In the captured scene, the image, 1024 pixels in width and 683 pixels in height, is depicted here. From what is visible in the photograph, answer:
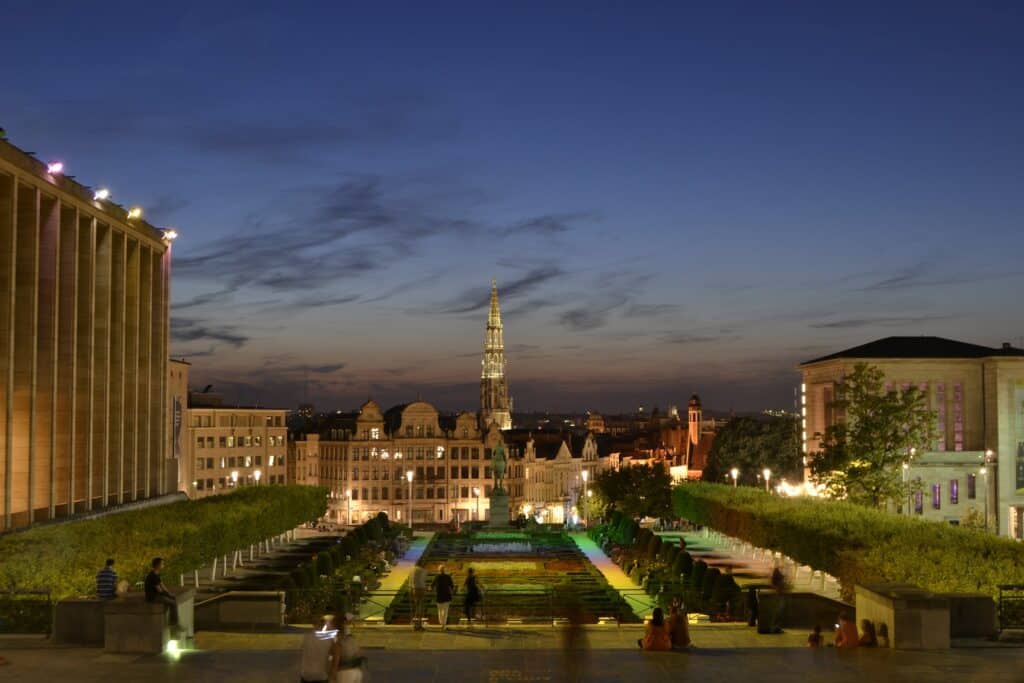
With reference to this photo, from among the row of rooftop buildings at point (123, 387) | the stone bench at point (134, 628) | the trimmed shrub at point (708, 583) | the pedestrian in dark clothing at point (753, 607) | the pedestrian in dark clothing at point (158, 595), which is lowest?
the trimmed shrub at point (708, 583)

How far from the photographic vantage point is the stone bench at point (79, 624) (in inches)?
1051

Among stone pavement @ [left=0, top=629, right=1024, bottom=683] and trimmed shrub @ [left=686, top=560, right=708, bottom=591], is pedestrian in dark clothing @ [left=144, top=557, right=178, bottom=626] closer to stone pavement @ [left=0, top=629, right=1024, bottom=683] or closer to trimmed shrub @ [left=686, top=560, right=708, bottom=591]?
stone pavement @ [left=0, top=629, right=1024, bottom=683]

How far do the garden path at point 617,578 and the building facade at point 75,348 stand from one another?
2807cm

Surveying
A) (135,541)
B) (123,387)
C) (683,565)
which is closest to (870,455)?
(683,565)

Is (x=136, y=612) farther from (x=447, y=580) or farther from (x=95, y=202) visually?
(x=95, y=202)

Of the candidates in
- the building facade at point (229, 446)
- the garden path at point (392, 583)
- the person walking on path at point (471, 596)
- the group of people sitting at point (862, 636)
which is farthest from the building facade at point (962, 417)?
the group of people sitting at point (862, 636)

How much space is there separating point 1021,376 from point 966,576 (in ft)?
274

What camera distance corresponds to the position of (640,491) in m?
105

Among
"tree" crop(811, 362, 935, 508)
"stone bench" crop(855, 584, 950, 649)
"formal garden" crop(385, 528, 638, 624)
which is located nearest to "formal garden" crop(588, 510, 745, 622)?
"formal garden" crop(385, 528, 638, 624)

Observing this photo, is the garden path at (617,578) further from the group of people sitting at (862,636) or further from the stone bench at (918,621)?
the stone bench at (918,621)

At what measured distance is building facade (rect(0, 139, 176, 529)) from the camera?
194ft

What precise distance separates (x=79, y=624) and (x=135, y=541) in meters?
16.5

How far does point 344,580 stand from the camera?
5006 centimetres

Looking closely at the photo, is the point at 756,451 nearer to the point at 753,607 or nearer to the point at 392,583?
the point at 392,583
